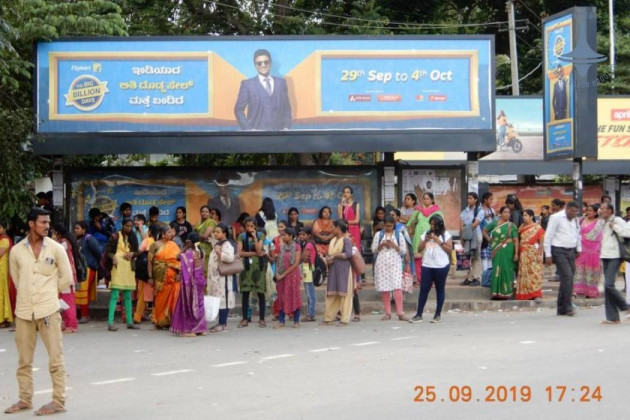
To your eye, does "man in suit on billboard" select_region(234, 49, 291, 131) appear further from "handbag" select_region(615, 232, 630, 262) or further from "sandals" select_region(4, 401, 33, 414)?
"sandals" select_region(4, 401, 33, 414)

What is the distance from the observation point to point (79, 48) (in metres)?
18.2

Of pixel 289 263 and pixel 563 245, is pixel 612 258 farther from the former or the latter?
pixel 289 263

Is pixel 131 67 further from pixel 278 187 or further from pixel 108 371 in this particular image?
pixel 108 371

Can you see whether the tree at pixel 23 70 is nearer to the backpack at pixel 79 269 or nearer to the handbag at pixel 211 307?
the backpack at pixel 79 269

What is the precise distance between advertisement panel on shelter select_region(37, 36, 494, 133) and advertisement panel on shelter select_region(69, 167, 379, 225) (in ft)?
4.33

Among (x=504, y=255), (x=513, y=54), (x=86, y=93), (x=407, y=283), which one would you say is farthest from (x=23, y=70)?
(x=513, y=54)

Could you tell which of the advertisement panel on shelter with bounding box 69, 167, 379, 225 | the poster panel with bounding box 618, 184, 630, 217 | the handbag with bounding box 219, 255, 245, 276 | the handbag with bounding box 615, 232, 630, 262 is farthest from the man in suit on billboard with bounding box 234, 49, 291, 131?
A: the poster panel with bounding box 618, 184, 630, 217

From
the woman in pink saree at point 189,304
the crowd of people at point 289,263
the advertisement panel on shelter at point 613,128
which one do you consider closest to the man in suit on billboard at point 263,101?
the crowd of people at point 289,263

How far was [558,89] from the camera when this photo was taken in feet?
61.6

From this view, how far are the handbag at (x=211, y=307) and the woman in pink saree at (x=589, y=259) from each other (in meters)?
6.91

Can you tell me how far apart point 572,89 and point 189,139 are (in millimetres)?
6959

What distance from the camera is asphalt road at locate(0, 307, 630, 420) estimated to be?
8531 millimetres

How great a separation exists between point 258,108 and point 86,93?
3104 mm

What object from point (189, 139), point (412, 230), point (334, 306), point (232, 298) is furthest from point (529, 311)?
point (189, 139)
